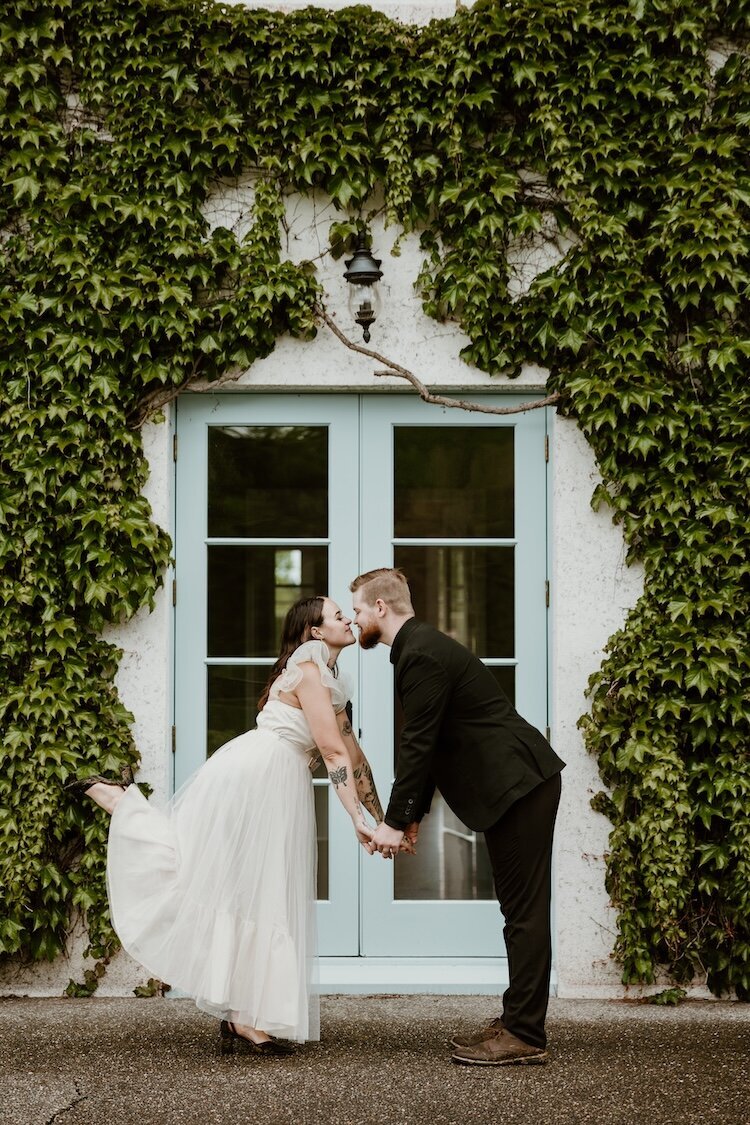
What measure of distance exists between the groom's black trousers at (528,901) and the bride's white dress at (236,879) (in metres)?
0.76

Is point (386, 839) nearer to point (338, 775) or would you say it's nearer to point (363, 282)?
point (338, 775)

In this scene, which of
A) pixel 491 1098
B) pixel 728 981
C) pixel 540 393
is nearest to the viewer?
pixel 491 1098

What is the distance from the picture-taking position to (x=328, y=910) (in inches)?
215

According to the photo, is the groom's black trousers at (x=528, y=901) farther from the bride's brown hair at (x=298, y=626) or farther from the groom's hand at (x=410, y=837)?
the bride's brown hair at (x=298, y=626)

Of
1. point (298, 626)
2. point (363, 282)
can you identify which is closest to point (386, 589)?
point (298, 626)

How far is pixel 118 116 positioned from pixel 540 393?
94.1 inches

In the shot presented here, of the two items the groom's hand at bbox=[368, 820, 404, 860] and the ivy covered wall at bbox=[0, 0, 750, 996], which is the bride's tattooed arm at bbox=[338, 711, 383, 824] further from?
the ivy covered wall at bbox=[0, 0, 750, 996]

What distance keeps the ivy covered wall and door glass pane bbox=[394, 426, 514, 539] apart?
17.1 inches

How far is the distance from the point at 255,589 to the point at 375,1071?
2350 mm

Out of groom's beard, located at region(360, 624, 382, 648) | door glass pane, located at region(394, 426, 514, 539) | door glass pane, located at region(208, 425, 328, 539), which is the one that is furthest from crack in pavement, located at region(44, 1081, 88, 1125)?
door glass pane, located at region(394, 426, 514, 539)

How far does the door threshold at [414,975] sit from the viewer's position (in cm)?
527

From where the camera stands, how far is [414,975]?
5.33m

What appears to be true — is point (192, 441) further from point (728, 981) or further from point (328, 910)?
point (728, 981)

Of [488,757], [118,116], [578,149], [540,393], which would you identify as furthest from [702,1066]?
[118,116]
